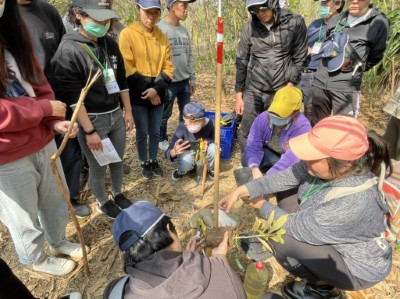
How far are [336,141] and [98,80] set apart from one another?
171 centimetres

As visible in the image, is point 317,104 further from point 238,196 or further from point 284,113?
point 238,196

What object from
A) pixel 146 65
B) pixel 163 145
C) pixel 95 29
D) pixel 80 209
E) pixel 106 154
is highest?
pixel 95 29

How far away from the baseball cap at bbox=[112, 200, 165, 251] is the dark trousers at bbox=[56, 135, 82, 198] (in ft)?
4.94

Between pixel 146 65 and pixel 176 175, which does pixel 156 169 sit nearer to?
pixel 176 175

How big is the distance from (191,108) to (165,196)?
40.2 inches

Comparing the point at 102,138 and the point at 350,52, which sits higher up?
the point at 350,52

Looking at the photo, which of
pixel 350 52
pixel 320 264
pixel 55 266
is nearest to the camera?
pixel 320 264

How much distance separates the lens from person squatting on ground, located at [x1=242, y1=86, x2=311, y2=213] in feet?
7.75

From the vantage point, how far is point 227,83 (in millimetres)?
6473

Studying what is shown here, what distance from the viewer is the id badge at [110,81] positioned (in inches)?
86.3

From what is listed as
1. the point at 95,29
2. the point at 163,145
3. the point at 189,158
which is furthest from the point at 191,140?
the point at 95,29

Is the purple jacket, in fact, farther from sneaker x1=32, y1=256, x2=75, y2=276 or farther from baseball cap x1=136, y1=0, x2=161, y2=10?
sneaker x1=32, y1=256, x2=75, y2=276

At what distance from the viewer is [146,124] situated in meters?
3.10

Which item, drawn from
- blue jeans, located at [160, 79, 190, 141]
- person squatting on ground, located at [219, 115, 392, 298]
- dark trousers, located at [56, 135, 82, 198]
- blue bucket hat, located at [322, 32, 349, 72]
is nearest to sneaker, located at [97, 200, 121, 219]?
dark trousers, located at [56, 135, 82, 198]
